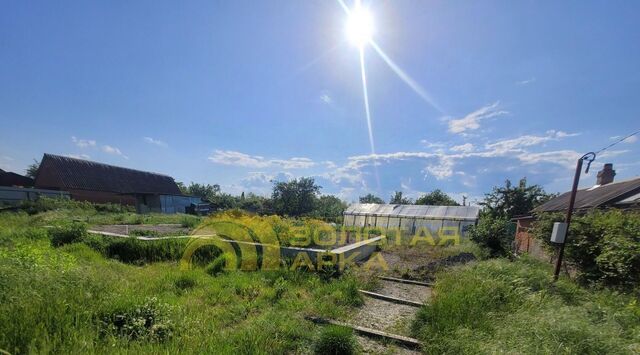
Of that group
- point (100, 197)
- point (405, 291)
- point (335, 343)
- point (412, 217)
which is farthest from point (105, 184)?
point (335, 343)

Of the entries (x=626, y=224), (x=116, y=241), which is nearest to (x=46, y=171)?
(x=116, y=241)

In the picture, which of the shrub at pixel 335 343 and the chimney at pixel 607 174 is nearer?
the shrub at pixel 335 343

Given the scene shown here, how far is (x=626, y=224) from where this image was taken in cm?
622

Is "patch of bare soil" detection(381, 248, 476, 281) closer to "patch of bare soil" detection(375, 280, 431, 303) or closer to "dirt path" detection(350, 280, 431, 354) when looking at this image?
"patch of bare soil" detection(375, 280, 431, 303)

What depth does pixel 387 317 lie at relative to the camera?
4543mm

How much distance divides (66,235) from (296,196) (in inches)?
1078

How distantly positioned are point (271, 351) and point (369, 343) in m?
1.40

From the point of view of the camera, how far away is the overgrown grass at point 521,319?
286 centimetres

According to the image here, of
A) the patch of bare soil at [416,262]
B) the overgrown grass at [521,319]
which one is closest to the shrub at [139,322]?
the overgrown grass at [521,319]

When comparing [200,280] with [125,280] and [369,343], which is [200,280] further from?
[369,343]

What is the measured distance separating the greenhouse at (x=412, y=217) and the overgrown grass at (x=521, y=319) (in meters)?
14.9

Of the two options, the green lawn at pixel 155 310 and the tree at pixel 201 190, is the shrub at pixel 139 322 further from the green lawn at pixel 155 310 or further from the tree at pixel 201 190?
the tree at pixel 201 190

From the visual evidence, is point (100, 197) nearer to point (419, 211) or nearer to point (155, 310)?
point (155, 310)

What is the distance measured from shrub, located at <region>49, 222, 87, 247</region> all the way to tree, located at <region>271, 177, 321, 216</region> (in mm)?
26938
